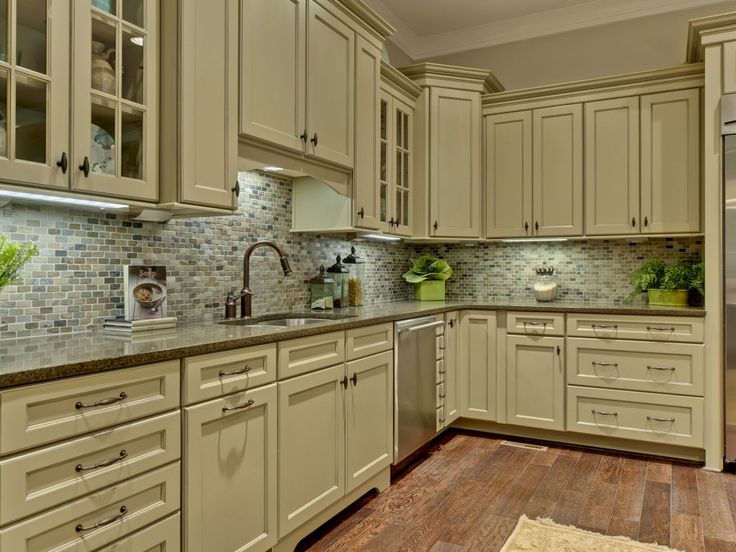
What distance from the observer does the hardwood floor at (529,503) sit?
2.34 metres

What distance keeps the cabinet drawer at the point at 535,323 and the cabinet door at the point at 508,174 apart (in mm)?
679

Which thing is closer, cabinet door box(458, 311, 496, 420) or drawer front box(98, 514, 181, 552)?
drawer front box(98, 514, 181, 552)

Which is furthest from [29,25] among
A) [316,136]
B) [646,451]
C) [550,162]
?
[646,451]

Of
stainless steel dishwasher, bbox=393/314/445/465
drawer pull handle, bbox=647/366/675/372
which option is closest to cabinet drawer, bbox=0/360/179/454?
stainless steel dishwasher, bbox=393/314/445/465

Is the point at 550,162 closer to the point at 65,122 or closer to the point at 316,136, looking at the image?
the point at 316,136

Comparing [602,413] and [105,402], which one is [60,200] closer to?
[105,402]

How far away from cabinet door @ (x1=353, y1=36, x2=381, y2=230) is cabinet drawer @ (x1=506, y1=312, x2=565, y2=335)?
1163 millimetres

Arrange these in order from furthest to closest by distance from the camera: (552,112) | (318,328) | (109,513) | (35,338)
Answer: (552,112) < (318,328) < (35,338) < (109,513)

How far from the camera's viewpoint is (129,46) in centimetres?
186

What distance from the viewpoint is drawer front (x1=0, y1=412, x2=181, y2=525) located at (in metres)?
1.23

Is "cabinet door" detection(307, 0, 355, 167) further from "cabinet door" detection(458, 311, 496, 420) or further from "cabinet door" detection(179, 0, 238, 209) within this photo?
"cabinet door" detection(458, 311, 496, 420)

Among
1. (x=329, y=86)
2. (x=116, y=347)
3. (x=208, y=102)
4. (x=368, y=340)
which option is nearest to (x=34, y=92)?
(x=208, y=102)

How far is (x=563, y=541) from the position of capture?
7.53 ft

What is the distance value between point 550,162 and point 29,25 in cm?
329
